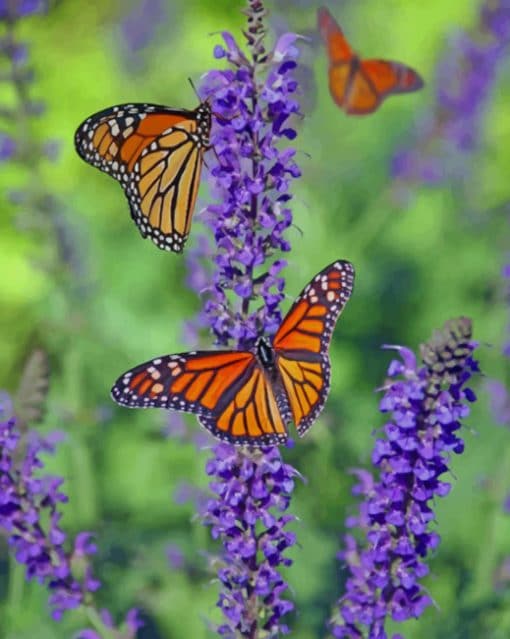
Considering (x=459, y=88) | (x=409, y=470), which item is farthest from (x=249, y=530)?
(x=459, y=88)

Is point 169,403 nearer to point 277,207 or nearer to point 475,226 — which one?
point 277,207

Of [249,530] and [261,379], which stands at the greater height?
[261,379]

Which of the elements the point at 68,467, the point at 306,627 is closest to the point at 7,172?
the point at 68,467

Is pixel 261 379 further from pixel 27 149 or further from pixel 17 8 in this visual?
pixel 17 8

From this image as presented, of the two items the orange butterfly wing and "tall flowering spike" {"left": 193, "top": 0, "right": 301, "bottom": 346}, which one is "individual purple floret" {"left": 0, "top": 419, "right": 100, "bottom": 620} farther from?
the orange butterfly wing

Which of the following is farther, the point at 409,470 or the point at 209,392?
the point at 209,392

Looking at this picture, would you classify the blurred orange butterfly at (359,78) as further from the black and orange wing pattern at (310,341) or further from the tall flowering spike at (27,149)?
the black and orange wing pattern at (310,341)

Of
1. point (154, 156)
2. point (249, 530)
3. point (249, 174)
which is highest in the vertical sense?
point (154, 156)
